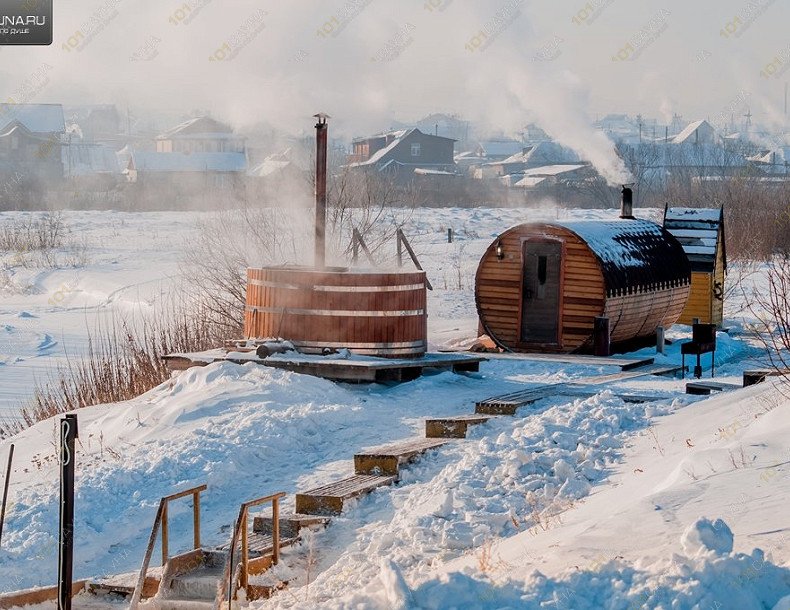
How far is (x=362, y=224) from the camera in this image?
1075 inches

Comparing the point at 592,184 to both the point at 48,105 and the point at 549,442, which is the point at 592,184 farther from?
the point at 549,442

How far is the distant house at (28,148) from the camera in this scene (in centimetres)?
7894

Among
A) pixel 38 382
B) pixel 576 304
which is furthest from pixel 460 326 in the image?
pixel 38 382

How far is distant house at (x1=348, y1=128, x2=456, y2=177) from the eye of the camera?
3506 inches

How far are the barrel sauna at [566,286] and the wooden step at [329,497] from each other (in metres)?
9.65

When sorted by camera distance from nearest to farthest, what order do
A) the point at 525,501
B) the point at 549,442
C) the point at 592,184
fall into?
the point at 525,501, the point at 549,442, the point at 592,184

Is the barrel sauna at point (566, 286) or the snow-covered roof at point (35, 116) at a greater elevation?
the snow-covered roof at point (35, 116)

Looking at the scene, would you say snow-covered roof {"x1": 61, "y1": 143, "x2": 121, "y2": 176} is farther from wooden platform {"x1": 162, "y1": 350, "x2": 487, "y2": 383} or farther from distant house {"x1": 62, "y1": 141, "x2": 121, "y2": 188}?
wooden platform {"x1": 162, "y1": 350, "x2": 487, "y2": 383}

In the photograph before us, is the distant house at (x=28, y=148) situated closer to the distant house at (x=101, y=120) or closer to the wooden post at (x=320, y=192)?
the wooden post at (x=320, y=192)

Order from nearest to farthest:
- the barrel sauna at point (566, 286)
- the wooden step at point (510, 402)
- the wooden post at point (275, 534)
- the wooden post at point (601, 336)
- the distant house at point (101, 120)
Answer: the wooden post at point (275, 534)
the wooden step at point (510, 402)
the wooden post at point (601, 336)
the barrel sauna at point (566, 286)
the distant house at point (101, 120)

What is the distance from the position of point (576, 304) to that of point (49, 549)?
37.9ft

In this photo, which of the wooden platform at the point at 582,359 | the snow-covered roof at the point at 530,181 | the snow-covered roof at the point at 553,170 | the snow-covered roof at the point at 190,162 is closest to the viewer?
the wooden platform at the point at 582,359

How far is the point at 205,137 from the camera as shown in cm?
9519

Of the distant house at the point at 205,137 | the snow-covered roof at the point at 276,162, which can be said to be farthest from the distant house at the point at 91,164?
the snow-covered roof at the point at 276,162
